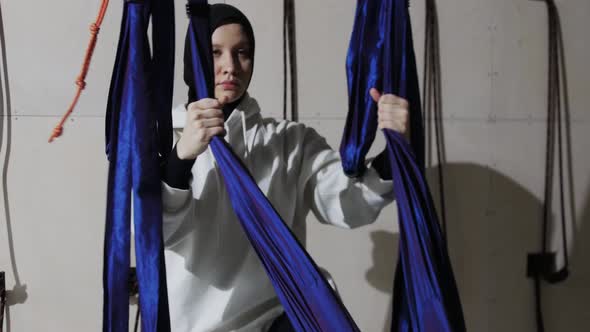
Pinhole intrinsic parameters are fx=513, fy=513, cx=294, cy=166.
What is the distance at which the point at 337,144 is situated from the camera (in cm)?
151

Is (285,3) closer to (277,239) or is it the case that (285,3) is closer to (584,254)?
(277,239)

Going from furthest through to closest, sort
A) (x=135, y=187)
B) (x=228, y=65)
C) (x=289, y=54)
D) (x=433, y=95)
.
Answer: (x=433, y=95), (x=289, y=54), (x=228, y=65), (x=135, y=187)

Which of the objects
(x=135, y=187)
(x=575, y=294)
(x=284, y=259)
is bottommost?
(x=575, y=294)

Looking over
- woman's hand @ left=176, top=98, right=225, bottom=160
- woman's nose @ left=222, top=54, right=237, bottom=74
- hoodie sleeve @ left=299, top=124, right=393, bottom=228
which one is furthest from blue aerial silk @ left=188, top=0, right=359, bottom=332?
hoodie sleeve @ left=299, top=124, right=393, bottom=228

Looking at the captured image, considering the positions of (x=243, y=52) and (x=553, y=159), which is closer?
(x=243, y=52)

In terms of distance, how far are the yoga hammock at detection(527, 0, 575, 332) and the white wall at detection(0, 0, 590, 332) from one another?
0.02m

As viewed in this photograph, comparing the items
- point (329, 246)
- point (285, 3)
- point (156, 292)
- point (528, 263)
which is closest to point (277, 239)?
point (156, 292)

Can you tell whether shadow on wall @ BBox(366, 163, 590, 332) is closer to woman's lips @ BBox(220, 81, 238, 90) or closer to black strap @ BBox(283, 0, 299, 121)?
black strap @ BBox(283, 0, 299, 121)

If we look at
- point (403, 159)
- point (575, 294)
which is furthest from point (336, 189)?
point (575, 294)

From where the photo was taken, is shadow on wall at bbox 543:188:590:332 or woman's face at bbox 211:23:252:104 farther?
shadow on wall at bbox 543:188:590:332

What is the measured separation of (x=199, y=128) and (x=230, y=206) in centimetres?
21

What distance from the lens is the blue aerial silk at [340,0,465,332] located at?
81 centimetres

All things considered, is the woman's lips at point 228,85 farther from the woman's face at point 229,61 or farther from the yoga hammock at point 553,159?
the yoga hammock at point 553,159

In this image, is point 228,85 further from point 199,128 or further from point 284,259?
point 284,259
